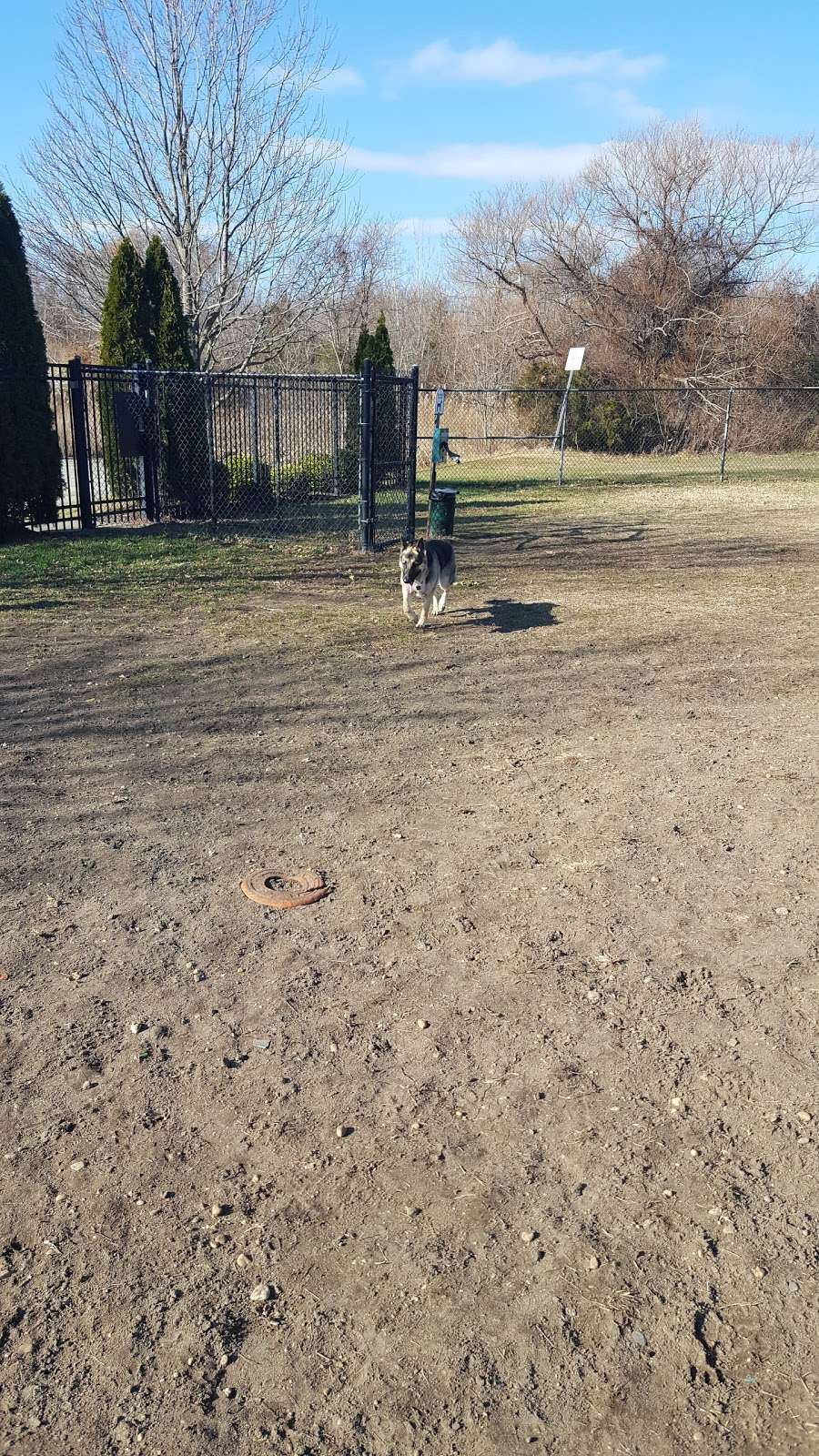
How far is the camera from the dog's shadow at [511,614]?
8.77 m

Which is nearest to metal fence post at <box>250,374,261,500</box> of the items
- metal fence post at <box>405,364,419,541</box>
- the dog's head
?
metal fence post at <box>405,364,419,541</box>

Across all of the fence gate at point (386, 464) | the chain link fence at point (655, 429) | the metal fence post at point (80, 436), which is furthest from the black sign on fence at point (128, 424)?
the chain link fence at point (655, 429)

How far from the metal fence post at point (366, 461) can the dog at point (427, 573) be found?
127 inches

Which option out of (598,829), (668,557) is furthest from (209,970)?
(668,557)

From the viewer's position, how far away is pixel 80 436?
13172mm

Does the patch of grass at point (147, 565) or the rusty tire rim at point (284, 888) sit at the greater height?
the patch of grass at point (147, 565)

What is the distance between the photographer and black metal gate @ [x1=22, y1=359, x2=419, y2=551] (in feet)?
43.3

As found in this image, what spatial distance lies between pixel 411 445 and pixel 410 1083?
1092 centimetres

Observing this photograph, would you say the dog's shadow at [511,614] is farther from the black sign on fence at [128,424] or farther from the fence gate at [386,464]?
the black sign on fence at [128,424]

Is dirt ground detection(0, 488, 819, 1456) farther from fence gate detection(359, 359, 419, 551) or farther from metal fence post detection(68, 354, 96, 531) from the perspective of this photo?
metal fence post detection(68, 354, 96, 531)

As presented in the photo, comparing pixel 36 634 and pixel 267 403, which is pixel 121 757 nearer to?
pixel 36 634

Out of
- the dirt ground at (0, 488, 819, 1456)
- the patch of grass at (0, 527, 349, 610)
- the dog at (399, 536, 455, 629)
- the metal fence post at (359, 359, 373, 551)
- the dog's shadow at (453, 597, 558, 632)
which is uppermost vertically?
the metal fence post at (359, 359, 373, 551)

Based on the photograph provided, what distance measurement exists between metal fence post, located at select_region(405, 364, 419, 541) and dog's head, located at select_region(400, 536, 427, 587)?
4.46 meters

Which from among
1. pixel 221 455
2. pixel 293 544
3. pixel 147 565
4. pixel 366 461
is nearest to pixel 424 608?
pixel 366 461
